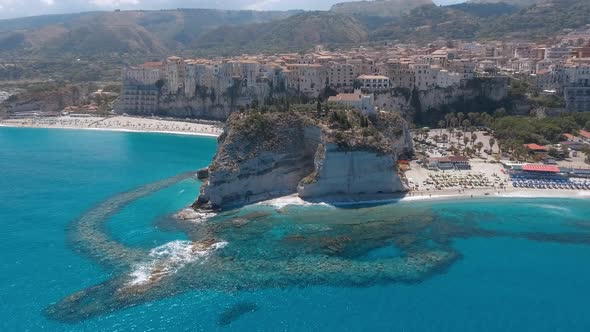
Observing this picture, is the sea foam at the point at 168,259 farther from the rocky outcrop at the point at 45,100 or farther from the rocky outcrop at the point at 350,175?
the rocky outcrop at the point at 45,100

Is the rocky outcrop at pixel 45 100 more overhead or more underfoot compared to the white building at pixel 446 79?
more underfoot

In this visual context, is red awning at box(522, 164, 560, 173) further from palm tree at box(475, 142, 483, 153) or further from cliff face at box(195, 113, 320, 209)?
cliff face at box(195, 113, 320, 209)

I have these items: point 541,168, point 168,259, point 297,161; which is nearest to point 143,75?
point 297,161

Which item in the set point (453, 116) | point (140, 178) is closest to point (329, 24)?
point (453, 116)

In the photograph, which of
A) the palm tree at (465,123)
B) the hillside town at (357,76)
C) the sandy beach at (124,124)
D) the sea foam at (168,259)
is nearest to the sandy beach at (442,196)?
the sea foam at (168,259)

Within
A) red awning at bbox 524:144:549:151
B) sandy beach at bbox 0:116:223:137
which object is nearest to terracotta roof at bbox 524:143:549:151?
red awning at bbox 524:144:549:151

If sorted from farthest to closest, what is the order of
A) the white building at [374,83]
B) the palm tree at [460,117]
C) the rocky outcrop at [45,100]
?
the rocky outcrop at [45,100] < the white building at [374,83] < the palm tree at [460,117]

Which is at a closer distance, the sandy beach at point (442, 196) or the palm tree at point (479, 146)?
Answer: the sandy beach at point (442, 196)
